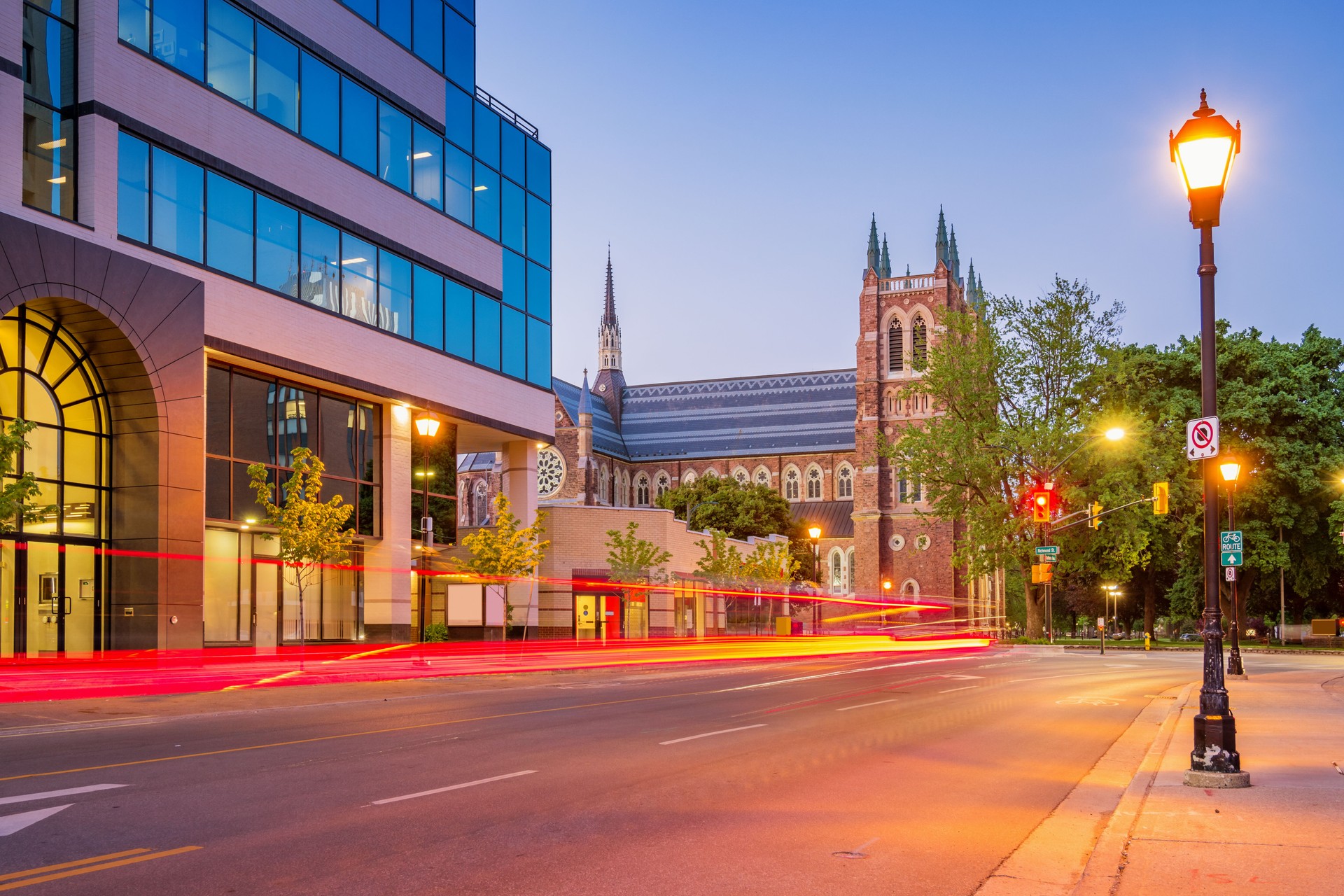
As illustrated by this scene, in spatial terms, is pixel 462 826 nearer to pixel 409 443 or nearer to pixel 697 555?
pixel 409 443

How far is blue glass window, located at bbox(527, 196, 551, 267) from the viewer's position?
146 feet

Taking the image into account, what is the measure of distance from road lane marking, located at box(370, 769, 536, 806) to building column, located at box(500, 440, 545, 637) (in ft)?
107

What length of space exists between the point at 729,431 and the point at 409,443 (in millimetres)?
88964

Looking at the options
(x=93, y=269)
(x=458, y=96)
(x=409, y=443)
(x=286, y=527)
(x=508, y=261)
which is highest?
(x=458, y=96)

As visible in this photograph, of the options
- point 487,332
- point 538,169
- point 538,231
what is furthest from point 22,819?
point 538,169

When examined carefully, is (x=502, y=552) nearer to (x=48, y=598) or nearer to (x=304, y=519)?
(x=304, y=519)

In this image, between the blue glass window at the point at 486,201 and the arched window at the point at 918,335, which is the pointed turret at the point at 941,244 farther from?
the blue glass window at the point at 486,201

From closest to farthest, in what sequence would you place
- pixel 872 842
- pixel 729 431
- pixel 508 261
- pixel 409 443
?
1. pixel 872 842
2. pixel 409 443
3. pixel 508 261
4. pixel 729 431

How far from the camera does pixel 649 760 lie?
40.9 feet

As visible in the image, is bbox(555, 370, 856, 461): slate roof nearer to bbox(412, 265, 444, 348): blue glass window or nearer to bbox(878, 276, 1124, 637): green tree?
bbox(878, 276, 1124, 637): green tree

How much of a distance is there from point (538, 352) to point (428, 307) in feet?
23.0

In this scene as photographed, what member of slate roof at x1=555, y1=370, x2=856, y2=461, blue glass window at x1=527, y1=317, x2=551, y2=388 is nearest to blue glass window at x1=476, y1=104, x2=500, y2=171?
blue glass window at x1=527, y1=317, x2=551, y2=388

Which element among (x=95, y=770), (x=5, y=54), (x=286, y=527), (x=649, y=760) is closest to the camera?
(x=95, y=770)

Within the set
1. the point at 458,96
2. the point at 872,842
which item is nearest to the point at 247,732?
the point at 872,842
